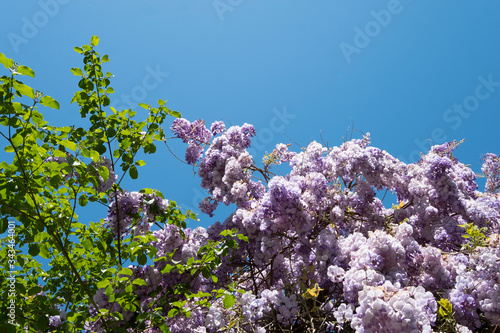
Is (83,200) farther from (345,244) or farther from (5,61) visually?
(345,244)

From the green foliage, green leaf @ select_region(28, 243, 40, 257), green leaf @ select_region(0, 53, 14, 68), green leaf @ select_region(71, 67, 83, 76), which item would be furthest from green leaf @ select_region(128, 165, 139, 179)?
green leaf @ select_region(0, 53, 14, 68)

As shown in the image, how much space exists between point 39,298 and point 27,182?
1008 millimetres

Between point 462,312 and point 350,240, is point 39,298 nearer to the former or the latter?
point 350,240

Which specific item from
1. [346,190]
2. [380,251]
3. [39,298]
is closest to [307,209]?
[346,190]

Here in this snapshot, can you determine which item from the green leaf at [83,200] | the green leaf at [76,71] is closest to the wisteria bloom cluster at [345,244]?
the green leaf at [83,200]

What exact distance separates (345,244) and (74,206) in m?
2.43

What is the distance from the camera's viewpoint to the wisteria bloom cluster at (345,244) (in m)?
2.86

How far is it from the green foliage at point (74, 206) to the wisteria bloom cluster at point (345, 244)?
1.32ft

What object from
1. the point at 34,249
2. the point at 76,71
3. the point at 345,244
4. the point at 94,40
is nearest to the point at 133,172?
the point at 34,249

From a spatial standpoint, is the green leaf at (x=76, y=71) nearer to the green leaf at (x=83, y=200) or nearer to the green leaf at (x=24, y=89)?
the green leaf at (x=24, y=89)

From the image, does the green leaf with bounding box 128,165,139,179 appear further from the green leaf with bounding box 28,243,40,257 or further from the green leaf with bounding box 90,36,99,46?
the green leaf with bounding box 90,36,99,46

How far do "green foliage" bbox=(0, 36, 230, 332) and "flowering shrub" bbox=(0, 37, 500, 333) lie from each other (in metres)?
0.01

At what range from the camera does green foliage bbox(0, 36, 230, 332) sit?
7.63 feet

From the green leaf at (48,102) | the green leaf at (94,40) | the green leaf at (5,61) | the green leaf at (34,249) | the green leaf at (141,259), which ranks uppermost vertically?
the green leaf at (94,40)
